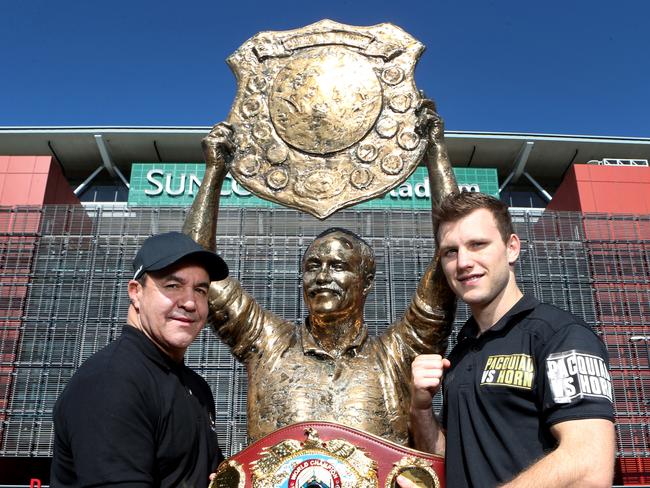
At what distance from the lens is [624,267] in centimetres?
1179

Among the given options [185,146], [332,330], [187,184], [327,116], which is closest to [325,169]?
[327,116]

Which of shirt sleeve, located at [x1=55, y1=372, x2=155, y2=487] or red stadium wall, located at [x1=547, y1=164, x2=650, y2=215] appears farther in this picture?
red stadium wall, located at [x1=547, y1=164, x2=650, y2=215]

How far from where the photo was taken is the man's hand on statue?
1982mm

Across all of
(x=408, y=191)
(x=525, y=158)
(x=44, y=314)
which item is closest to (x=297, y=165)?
(x=44, y=314)

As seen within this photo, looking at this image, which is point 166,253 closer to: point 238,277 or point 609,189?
point 238,277

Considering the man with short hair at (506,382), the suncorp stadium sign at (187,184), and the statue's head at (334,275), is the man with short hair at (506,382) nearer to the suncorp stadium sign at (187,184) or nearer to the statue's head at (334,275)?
the statue's head at (334,275)

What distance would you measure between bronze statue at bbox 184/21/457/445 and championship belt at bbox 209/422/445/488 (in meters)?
0.38

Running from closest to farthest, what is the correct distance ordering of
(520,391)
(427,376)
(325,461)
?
(520,391) → (427,376) → (325,461)

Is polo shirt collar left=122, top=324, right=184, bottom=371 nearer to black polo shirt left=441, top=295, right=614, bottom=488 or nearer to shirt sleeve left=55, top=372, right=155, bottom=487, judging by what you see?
shirt sleeve left=55, top=372, right=155, bottom=487

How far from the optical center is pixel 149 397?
161 centimetres

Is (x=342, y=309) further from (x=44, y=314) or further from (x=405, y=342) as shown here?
(x=44, y=314)

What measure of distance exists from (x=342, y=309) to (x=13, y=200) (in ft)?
43.0

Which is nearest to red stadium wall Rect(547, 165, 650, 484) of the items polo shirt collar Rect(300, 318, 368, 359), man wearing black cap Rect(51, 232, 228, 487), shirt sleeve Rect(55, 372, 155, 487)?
polo shirt collar Rect(300, 318, 368, 359)

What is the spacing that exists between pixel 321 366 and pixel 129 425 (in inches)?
53.4
